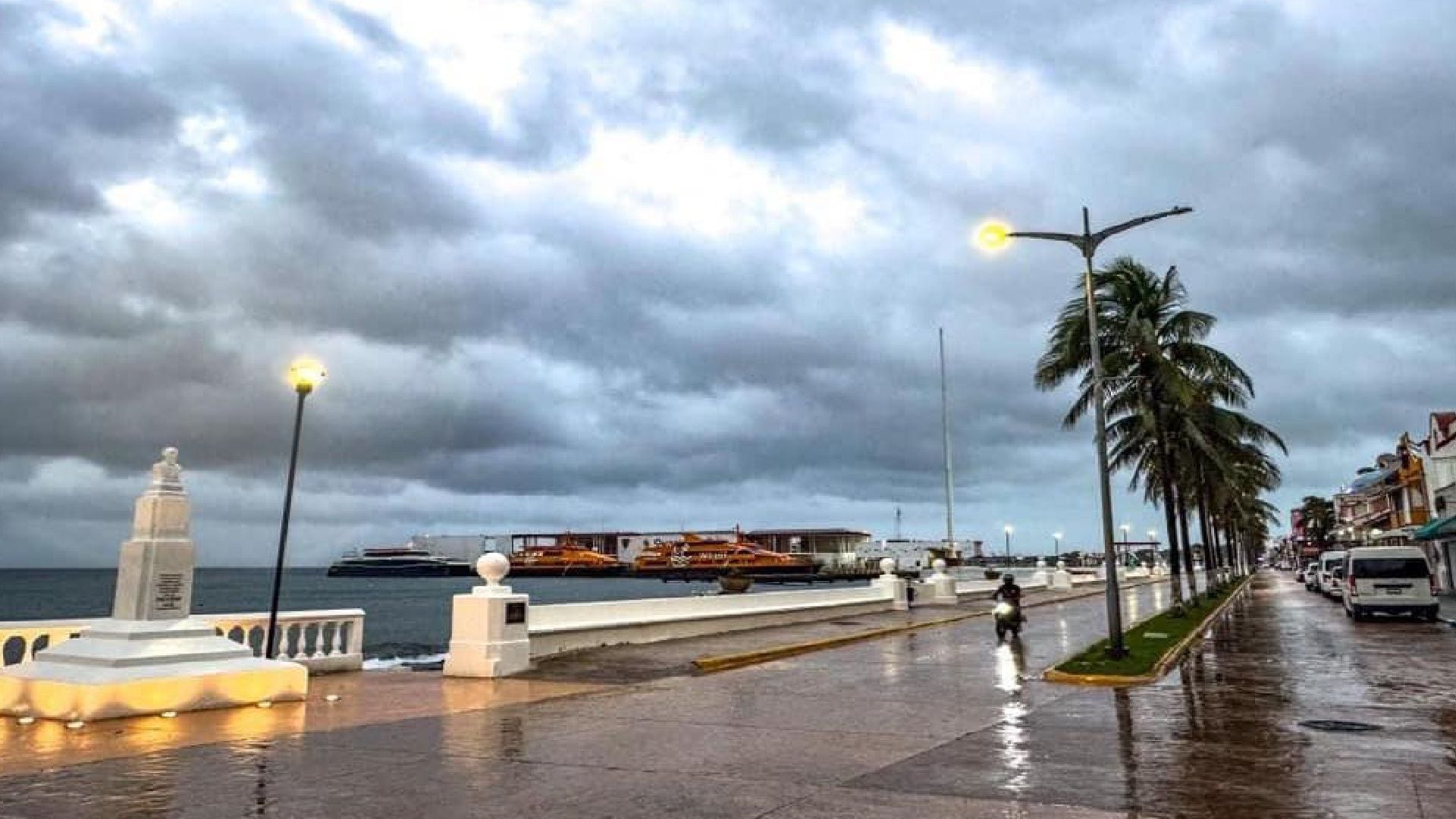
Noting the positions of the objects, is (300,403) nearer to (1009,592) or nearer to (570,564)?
(1009,592)

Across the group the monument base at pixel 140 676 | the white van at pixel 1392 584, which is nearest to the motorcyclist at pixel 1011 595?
the white van at pixel 1392 584

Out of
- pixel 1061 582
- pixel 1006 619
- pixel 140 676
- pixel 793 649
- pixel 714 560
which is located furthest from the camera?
pixel 714 560

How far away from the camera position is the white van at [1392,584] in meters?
29.5

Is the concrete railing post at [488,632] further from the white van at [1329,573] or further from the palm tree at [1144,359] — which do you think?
the white van at [1329,573]

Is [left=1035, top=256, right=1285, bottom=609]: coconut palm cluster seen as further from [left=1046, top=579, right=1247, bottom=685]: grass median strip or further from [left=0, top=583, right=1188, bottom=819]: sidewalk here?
[left=0, top=583, right=1188, bottom=819]: sidewalk

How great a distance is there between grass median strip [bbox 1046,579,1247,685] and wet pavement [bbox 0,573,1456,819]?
607mm

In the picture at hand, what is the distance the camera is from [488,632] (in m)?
15.7

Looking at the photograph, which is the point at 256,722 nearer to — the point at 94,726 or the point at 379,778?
the point at 94,726

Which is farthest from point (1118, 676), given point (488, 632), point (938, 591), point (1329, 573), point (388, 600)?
point (388, 600)

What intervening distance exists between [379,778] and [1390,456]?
104m

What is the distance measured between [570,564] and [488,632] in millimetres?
178419

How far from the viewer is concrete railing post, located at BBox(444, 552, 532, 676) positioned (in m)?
15.6

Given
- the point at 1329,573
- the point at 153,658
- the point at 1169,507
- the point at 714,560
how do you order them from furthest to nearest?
the point at 714,560
the point at 1329,573
the point at 1169,507
the point at 153,658

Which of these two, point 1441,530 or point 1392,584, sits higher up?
point 1441,530
